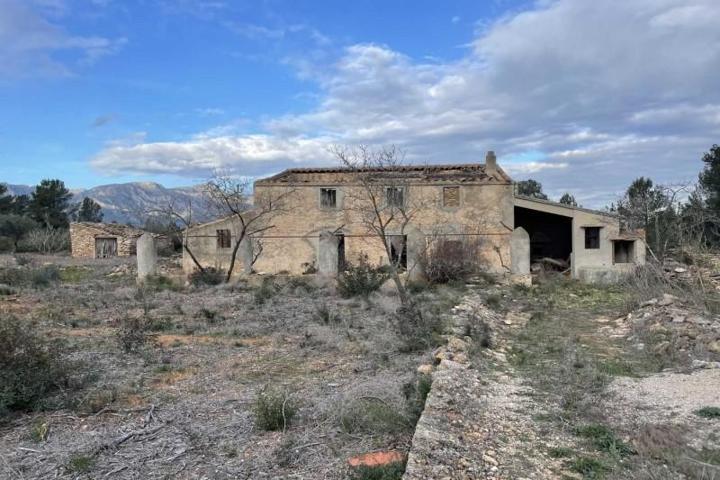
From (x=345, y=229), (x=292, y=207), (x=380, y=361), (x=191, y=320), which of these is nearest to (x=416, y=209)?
(x=345, y=229)

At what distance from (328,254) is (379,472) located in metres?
19.3

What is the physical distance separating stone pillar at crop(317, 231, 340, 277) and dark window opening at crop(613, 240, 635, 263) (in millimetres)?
11985

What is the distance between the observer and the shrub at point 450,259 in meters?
21.8

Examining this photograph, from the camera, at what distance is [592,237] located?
24.2 m

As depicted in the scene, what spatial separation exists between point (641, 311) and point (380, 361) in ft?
27.1

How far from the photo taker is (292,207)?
26.5 m

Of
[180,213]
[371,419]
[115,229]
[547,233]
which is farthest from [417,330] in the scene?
[115,229]

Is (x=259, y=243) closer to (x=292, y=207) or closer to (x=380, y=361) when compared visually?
(x=292, y=207)

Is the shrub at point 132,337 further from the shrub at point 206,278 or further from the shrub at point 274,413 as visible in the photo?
the shrub at point 206,278

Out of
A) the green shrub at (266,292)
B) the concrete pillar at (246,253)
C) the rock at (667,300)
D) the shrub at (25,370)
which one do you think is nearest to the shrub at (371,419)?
the shrub at (25,370)

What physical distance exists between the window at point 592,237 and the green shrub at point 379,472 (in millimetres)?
21693

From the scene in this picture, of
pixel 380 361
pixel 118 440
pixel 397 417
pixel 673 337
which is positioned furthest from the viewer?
pixel 673 337

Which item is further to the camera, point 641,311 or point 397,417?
point 641,311

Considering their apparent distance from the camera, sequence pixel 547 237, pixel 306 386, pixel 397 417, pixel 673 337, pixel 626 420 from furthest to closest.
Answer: pixel 547 237
pixel 673 337
pixel 306 386
pixel 626 420
pixel 397 417
